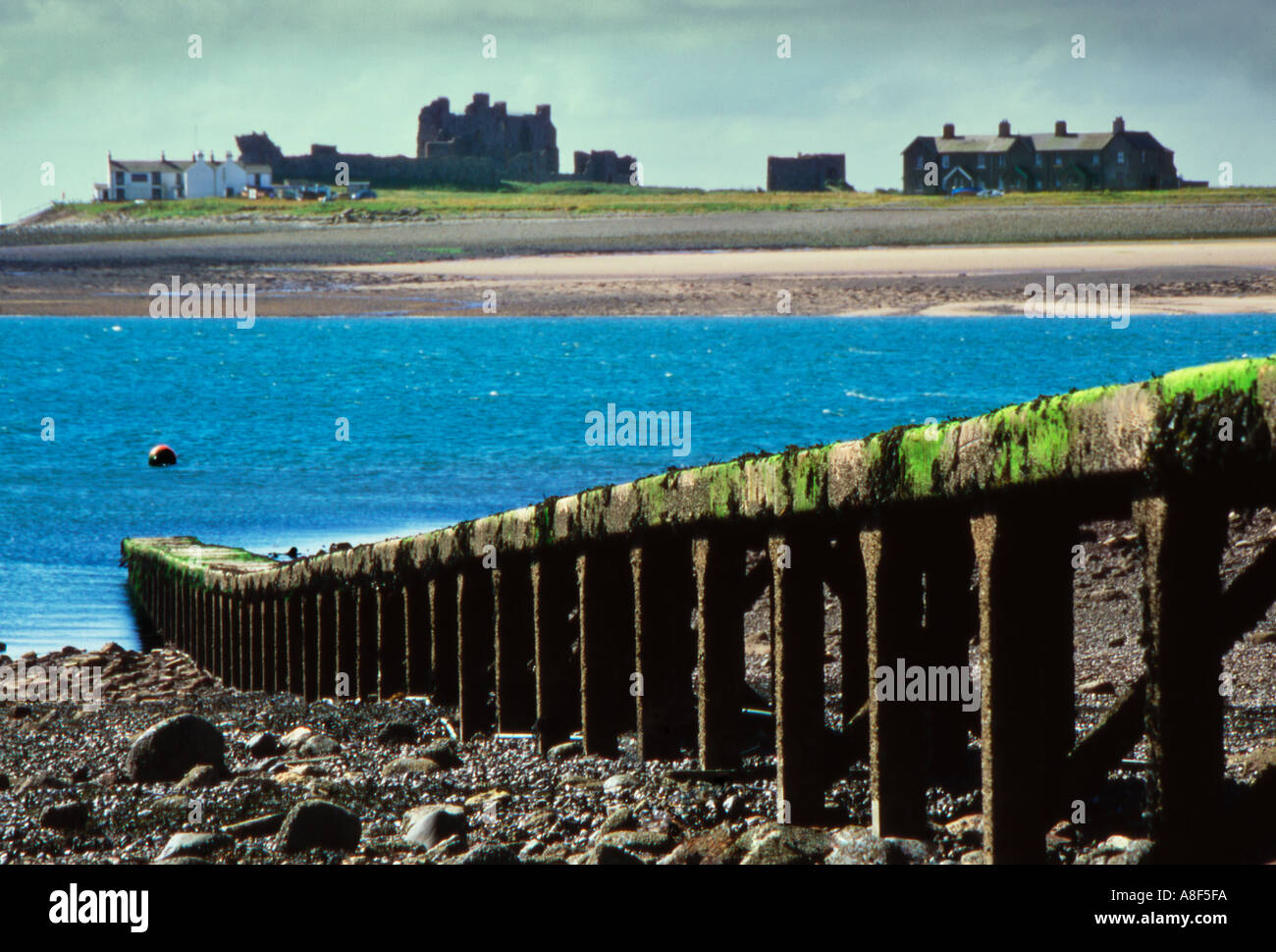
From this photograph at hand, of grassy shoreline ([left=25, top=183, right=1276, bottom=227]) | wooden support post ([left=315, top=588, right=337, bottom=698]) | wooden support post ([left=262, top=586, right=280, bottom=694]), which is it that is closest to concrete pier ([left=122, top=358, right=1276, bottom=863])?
wooden support post ([left=315, top=588, right=337, bottom=698])

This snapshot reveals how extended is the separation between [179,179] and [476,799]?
192728mm

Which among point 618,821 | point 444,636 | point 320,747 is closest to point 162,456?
point 444,636

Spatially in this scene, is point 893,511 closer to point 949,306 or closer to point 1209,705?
point 1209,705

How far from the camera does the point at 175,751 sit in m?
10.4

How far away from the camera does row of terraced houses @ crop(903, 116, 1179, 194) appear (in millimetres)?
156750

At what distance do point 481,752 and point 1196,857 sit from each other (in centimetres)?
661

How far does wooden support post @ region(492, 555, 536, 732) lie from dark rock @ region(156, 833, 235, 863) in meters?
3.21

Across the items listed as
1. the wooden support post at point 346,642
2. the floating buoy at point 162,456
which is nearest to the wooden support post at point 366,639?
the wooden support post at point 346,642

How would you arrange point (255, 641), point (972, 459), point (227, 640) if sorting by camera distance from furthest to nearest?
point (227, 640) < point (255, 641) < point (972, 459)

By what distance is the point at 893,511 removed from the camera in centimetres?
627

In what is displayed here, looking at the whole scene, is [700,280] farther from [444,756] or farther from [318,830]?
[318,830]

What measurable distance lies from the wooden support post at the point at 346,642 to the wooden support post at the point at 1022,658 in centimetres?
1031

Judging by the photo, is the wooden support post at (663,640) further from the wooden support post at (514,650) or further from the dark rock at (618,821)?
the wooden support post at (514,650)

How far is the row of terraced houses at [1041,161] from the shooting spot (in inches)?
6171
